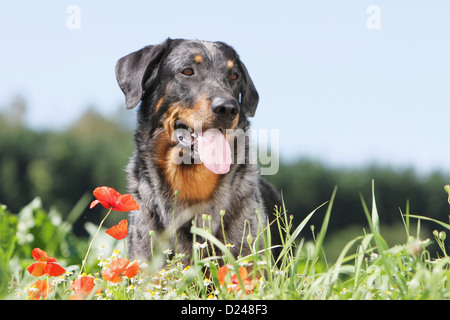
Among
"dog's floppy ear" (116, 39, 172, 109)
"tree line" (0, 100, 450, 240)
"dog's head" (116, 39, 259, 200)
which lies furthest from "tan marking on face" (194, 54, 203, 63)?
"tree line" (0, 100, 450, 240)

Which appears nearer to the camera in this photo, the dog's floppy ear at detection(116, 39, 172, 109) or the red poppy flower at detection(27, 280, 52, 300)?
the red poppy flower at detection(27, 280, 52, 300)

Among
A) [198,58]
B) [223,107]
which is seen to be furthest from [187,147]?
[198,58]

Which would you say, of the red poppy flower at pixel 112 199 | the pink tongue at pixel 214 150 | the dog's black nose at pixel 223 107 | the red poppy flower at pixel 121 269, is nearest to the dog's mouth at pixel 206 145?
the pink tongue at pixel 214 150

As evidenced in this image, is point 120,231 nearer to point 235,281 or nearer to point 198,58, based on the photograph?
point 235,281

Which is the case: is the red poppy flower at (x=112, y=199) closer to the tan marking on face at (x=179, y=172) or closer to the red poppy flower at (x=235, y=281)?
the red poppy flower at (x=235, y=281)

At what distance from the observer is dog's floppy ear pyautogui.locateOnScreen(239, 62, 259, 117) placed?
15.1 ft

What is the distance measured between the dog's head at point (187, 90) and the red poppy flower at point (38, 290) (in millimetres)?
1495

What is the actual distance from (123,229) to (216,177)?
4.57 feet

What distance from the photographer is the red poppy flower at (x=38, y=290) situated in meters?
2.83

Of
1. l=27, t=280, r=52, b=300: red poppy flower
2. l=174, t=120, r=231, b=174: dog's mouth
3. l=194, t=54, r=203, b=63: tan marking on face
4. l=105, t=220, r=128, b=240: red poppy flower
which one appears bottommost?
l=27, t=280, r=52, b=300: red poppy flower

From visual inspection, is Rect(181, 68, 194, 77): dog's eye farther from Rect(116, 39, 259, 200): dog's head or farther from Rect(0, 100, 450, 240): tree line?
Rect(0, 100, 450, 240): tree line

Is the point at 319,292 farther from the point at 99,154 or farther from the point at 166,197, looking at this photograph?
the point at 99,154
